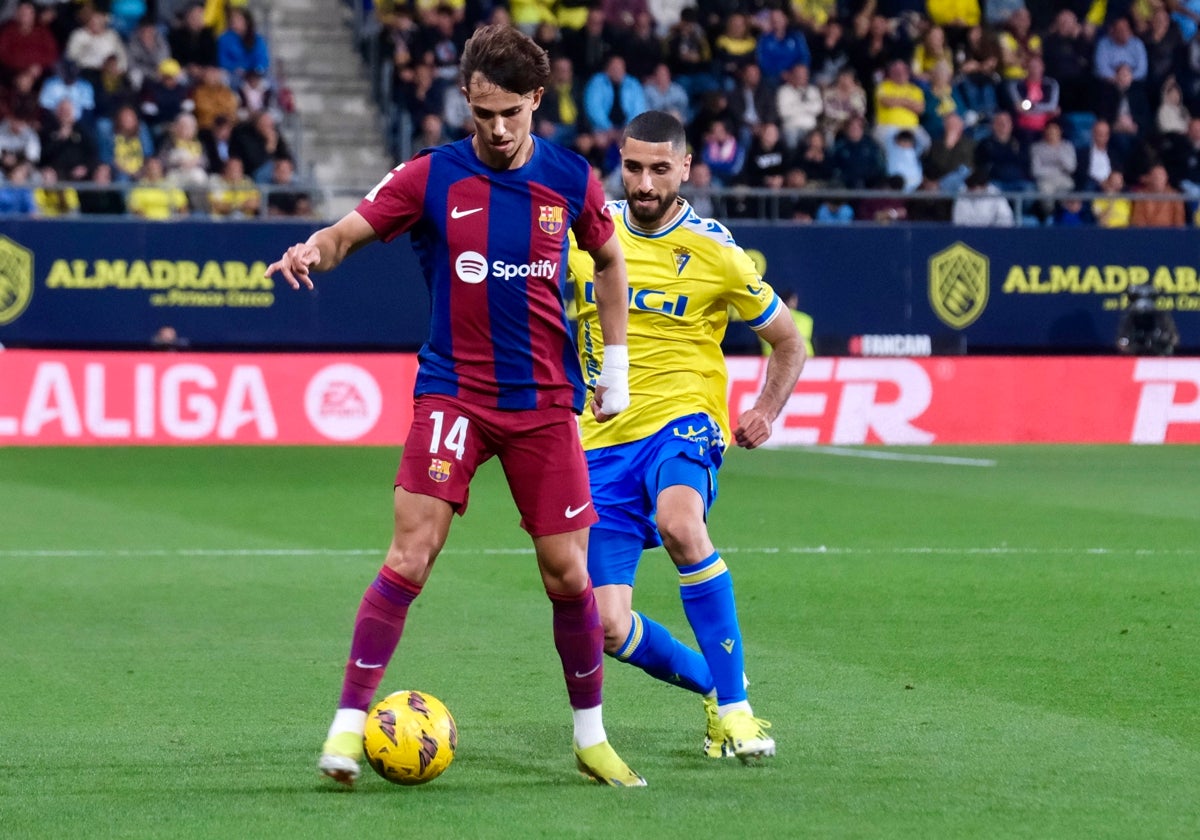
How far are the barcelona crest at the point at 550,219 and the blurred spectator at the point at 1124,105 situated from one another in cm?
1918

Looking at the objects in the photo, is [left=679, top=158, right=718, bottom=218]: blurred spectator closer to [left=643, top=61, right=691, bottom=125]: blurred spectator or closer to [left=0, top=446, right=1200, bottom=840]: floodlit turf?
[left=643, top=61, right=691, bottom=125]: blurred spectator

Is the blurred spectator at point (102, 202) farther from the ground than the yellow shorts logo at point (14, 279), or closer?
farther from the ground

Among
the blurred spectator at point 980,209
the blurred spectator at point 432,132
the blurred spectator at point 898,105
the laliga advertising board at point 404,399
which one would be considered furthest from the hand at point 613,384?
the blurred spectator at point 898,105

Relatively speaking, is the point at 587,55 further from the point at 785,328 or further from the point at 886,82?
the point at 785,328

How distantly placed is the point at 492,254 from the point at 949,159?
689 inches

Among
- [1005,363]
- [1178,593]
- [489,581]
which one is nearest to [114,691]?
[489,581]

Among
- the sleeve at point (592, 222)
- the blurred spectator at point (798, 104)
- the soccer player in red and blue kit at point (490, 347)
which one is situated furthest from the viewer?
the blurred spectator at point (798, 104)

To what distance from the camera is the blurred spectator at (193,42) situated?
2061 cm

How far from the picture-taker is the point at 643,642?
5801 mm

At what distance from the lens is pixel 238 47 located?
20.8 meters

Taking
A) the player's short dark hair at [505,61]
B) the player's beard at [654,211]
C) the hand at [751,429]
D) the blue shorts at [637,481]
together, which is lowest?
the blue shorts at [637,481]

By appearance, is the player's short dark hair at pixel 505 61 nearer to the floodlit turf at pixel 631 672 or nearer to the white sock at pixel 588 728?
the white sock at pixel 588 728

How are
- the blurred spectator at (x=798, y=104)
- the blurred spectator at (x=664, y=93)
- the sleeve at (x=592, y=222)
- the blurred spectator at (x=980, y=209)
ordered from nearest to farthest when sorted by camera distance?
the sleeve at (x=592, y=222)
the blurred spectator at (x=664, y=93)
the blurred spectator at (x=980, y=209)
the blurred spectator at (x=798, y=104)

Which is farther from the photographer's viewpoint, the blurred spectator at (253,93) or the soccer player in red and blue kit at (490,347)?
the blurred spectator at (253,93)
